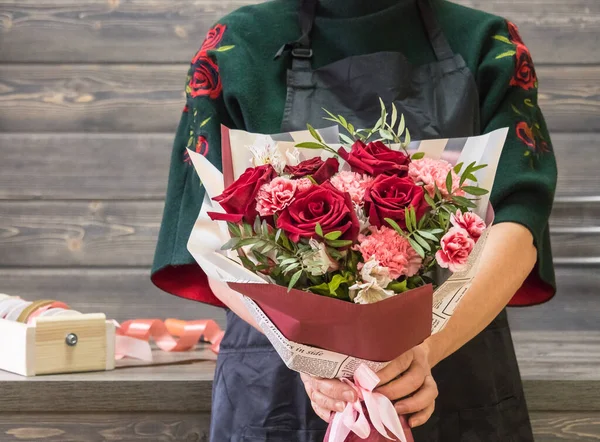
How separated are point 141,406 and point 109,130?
3.13 ft

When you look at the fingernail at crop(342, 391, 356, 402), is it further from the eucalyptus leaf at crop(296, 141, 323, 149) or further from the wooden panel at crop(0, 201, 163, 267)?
the wooden panel at crop(0, 201, 163, 267)

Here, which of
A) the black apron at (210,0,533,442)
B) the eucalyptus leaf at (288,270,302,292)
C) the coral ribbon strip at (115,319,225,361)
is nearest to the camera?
the eucalyptus leaf at (288,270,302,292)

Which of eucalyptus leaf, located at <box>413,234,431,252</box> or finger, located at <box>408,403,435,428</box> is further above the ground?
eucalyptus leaf, located at <box>413,234,431,252</box>

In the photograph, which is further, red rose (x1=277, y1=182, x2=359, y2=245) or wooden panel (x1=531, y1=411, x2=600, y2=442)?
wooden panel (x1=531, y1=411, x2=600, y2=442)

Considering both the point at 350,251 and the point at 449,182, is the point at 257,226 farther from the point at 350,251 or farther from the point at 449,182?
the point at 449,182

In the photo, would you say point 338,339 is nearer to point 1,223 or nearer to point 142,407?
point 142,407

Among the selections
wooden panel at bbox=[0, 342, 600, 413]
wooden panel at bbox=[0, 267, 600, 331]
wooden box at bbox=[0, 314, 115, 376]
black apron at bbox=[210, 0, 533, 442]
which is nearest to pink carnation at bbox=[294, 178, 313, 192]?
black apron at bbox=[210, 0, 533, 442]

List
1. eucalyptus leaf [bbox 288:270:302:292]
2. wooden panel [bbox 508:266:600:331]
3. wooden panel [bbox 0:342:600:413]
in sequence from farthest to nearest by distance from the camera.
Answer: wooden panel [bbox 508:266:600:331], wooden panel [bbox 0:342:600:413], eucalyptus leaf [bbox 288:270:302:292]

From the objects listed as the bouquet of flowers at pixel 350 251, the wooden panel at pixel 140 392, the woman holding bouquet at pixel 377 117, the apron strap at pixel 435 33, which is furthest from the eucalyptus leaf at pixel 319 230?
the wooden panel at pixel 140 392

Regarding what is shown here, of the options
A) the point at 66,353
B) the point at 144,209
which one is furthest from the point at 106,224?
the point at 66,353

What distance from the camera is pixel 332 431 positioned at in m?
0.92

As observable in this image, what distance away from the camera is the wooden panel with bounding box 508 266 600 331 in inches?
82.7

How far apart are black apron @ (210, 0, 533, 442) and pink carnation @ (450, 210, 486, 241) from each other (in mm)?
392

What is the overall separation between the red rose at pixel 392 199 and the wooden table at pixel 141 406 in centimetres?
71
